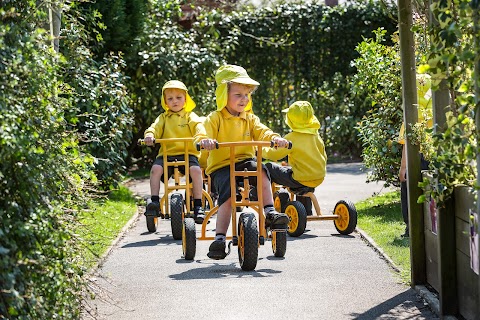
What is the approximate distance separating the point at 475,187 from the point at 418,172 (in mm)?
2364

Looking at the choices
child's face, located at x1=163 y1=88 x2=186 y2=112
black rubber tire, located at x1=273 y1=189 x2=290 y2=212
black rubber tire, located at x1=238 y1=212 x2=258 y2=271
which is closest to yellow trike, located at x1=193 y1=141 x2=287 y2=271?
black rubber tire, located at x1=238 y1=212 x2=258 y2=271

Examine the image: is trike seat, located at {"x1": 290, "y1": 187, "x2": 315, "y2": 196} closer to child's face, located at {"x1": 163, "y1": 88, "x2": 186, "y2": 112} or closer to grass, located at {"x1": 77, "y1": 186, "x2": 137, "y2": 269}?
child's face, located at {"x1": 163, "y1": 88, "x2": 186, "y2": 112}

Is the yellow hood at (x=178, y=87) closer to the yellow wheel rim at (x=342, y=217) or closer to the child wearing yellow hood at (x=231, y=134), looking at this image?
the yellow wheel rim at (x=342, y=217)

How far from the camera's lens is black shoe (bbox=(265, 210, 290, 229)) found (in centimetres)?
823

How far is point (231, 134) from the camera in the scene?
28.8 feet

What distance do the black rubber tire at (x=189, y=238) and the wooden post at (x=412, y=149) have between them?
81.7 inches

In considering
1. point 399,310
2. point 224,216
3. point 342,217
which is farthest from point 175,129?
point 399,310

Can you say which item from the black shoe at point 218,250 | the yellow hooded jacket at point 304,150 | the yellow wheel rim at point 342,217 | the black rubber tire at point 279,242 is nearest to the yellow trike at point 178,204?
the black shoe at point 218,250

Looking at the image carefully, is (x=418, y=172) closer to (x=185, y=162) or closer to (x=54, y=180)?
(x=54, y=180)

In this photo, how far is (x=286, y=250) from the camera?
9195mm

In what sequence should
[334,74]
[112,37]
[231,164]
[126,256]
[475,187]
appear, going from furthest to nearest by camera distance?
[334,74]
[112,37]
[126,256]
[231,164]
[475,187]

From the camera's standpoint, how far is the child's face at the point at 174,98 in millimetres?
11211

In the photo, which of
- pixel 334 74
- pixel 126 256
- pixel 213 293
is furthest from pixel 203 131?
pixel 334 74

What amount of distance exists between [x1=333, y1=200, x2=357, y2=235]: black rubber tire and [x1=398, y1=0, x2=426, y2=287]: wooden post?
2.85 meters
